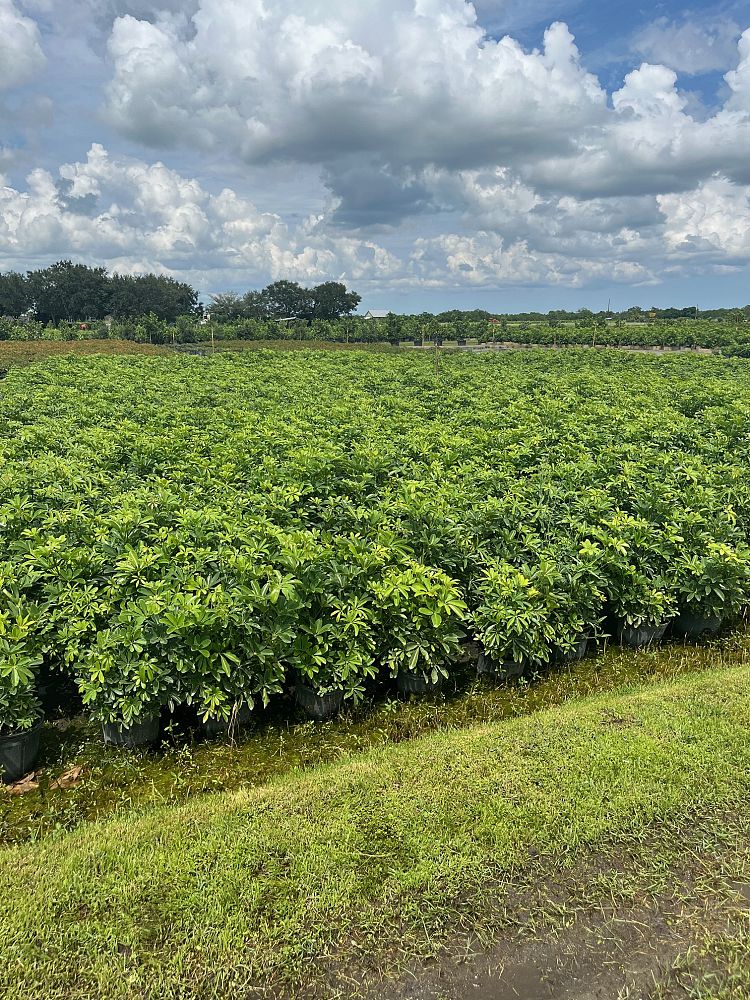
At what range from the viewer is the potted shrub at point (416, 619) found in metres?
5.30

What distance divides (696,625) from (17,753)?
6696 mm

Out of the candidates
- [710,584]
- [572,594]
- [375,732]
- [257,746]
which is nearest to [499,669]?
[572,594]

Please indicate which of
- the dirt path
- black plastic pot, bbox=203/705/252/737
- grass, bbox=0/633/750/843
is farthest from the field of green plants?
the dirt path

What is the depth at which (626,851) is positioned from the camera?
148 inches

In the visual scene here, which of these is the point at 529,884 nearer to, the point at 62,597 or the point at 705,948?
the point at 705,948

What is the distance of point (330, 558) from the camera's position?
5.65 meters

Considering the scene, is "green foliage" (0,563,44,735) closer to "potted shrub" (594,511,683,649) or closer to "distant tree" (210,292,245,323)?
"potted shrub" (594,511,683,649)

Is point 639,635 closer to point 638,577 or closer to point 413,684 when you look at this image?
point 638,577

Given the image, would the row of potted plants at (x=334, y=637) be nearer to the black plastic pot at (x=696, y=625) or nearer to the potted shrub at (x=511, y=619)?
the potted shrub at (x=511, y=619)

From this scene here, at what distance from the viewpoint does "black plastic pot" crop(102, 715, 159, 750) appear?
4933 mm

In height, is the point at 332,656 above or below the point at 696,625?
above

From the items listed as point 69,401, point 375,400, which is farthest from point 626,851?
point 69,401

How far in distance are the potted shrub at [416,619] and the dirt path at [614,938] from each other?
6.84 ft

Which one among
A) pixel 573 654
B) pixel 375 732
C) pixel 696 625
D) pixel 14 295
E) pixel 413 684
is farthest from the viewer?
pixel 14 295
